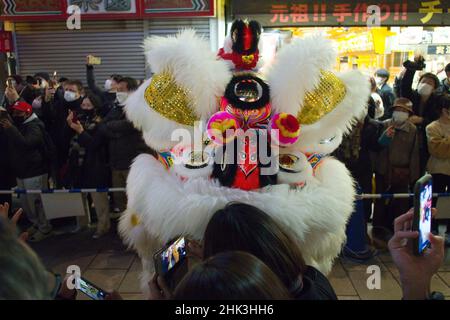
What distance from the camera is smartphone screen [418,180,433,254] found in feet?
4.03

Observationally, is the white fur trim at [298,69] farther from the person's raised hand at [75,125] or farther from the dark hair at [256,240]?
the person's raised hand at [75,125]

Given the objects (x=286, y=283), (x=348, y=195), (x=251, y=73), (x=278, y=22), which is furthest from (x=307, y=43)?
(x=278, y=22)

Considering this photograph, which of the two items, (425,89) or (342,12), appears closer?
(425,89)

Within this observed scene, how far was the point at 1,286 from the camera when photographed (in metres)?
0.77

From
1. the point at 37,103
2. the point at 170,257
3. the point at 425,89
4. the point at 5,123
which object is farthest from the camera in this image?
the point at 37,103

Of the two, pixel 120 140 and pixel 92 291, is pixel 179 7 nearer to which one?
pixel 120 140

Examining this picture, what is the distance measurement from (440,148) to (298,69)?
2.59 m

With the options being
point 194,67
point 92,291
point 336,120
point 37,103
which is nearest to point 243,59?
point 194,67

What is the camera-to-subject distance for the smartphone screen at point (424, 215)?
1228mm

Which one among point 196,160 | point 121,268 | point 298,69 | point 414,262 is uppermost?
point 298,69

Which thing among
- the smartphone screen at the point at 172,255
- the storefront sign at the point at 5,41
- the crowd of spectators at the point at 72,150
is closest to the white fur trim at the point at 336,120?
the smartphone screen at the point at 172,255

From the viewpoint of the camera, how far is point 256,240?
1.27 meters

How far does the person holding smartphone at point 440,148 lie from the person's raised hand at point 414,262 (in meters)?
3.07

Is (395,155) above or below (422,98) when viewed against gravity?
below
